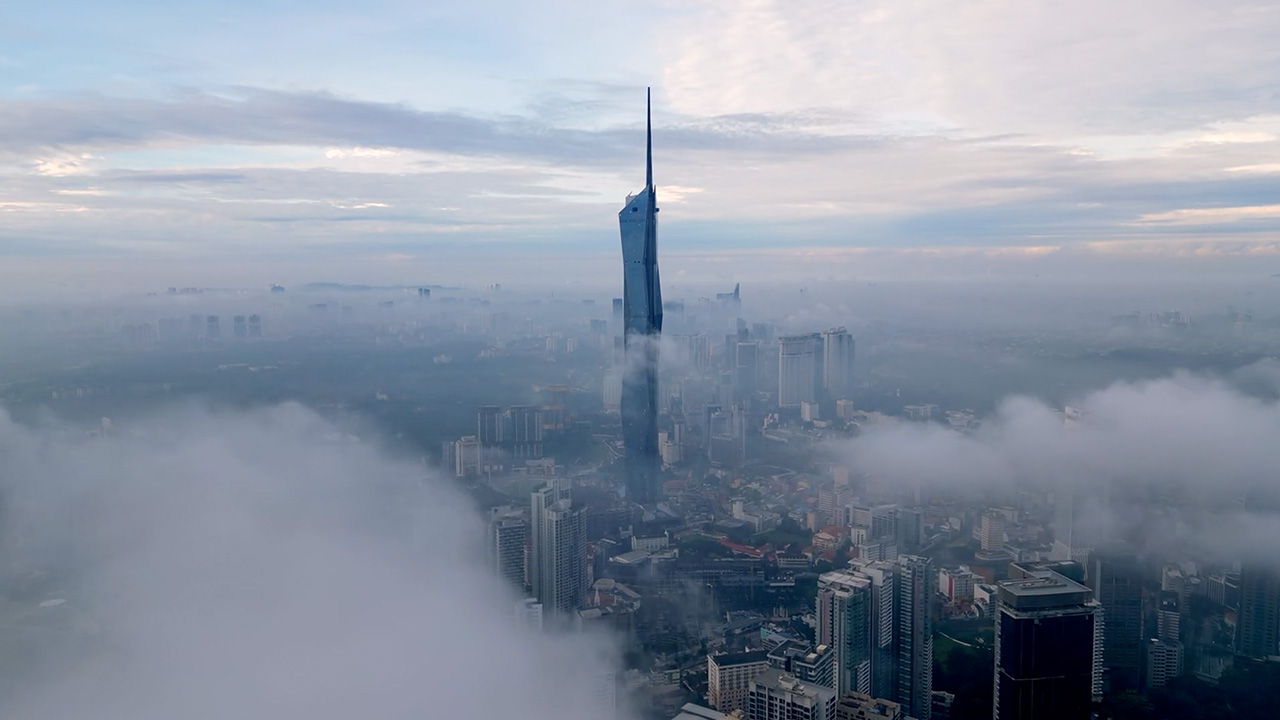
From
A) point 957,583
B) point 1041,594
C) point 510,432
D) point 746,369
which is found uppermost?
point 746,369

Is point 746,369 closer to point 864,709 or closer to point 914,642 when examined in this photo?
point 914,642

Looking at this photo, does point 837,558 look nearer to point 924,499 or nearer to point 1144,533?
point 924,499

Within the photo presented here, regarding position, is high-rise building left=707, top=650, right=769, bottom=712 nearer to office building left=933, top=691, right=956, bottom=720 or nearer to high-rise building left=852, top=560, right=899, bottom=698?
high-rise building left=852, top=560, right=899, bottom=698

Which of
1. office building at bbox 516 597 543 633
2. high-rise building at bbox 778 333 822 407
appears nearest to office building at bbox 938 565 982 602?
office building at bbox 516 597 543 633

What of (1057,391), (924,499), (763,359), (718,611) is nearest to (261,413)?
(718,611)

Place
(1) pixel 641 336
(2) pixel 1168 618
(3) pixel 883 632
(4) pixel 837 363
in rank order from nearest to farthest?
1. (3) pixel 883 632
2. (2) pixel 1168 618
3. (1) pixel 641 336
4. (4) pixel 837 363

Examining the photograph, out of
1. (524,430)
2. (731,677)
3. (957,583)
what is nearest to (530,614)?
(731,677)
